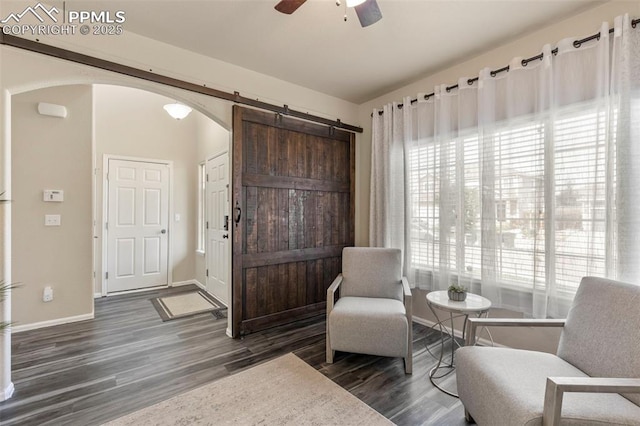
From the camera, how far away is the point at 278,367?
7.50 ft

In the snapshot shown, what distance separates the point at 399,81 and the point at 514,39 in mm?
1129

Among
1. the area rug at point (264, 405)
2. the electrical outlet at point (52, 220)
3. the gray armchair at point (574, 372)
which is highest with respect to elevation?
the electrical outlet at point (52, 220)

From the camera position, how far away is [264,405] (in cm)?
184

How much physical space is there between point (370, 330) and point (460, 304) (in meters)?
0.71

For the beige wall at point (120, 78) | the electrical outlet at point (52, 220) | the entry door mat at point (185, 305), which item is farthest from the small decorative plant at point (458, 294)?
the electrical outlet at point (52, 220)

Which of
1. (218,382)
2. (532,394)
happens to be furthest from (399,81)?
(218,382)

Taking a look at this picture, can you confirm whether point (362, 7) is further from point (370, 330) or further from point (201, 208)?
point (201, 208)

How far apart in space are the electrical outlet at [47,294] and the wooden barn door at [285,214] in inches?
82.5

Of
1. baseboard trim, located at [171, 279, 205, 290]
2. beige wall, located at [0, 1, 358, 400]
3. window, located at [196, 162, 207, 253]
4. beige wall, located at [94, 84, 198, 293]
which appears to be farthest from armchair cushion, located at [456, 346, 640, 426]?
beige wall, located at [94, 84, 198, 293]

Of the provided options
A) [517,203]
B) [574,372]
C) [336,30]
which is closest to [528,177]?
[517,203]

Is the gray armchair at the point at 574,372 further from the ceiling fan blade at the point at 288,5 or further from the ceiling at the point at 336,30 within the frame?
the ceiling fan blade at the point at 288,5

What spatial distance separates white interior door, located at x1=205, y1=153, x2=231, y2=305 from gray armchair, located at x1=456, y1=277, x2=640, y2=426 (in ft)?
10.2

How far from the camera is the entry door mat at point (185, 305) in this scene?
3480 mm

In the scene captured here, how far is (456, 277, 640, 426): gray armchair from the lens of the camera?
1139 mm
